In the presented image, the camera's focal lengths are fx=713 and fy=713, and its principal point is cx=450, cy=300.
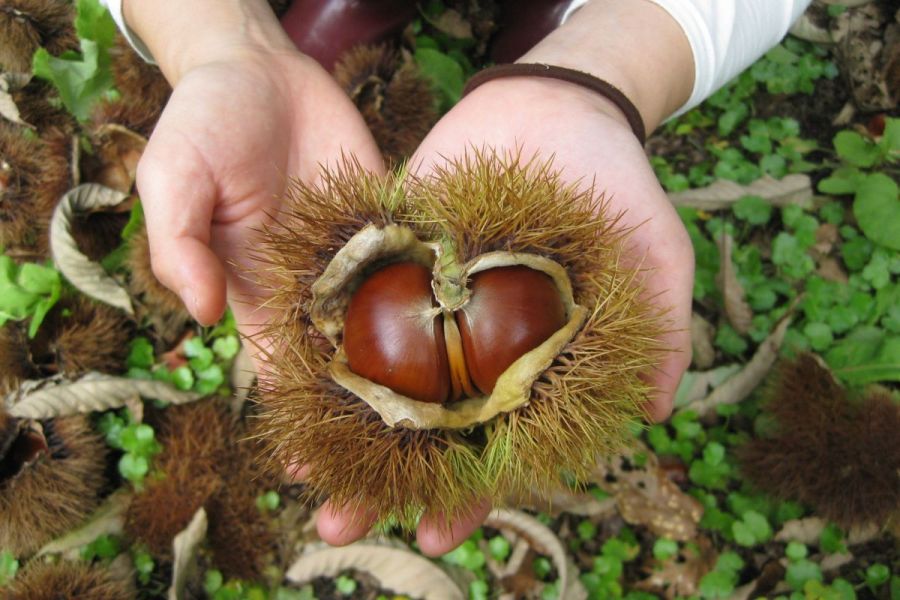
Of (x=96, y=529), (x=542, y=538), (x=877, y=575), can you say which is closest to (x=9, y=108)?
(x=96, y=529)

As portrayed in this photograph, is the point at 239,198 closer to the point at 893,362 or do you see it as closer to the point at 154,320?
the point at 154,320

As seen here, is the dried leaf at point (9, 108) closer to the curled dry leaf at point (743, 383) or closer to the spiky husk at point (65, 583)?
the spiky husk at point (65, 583)

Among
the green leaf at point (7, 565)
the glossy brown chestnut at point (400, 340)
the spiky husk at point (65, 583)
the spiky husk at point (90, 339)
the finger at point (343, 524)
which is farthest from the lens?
the spiky husk at point (90, 339)

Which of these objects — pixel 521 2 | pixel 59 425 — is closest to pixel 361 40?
pixel 521 2

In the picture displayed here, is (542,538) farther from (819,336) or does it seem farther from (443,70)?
(443,70)

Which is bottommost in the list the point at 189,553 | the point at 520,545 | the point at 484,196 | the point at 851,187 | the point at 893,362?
the point at 520,545

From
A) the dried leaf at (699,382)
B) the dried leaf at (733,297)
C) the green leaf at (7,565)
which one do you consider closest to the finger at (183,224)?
the green leaf at (7,565)
